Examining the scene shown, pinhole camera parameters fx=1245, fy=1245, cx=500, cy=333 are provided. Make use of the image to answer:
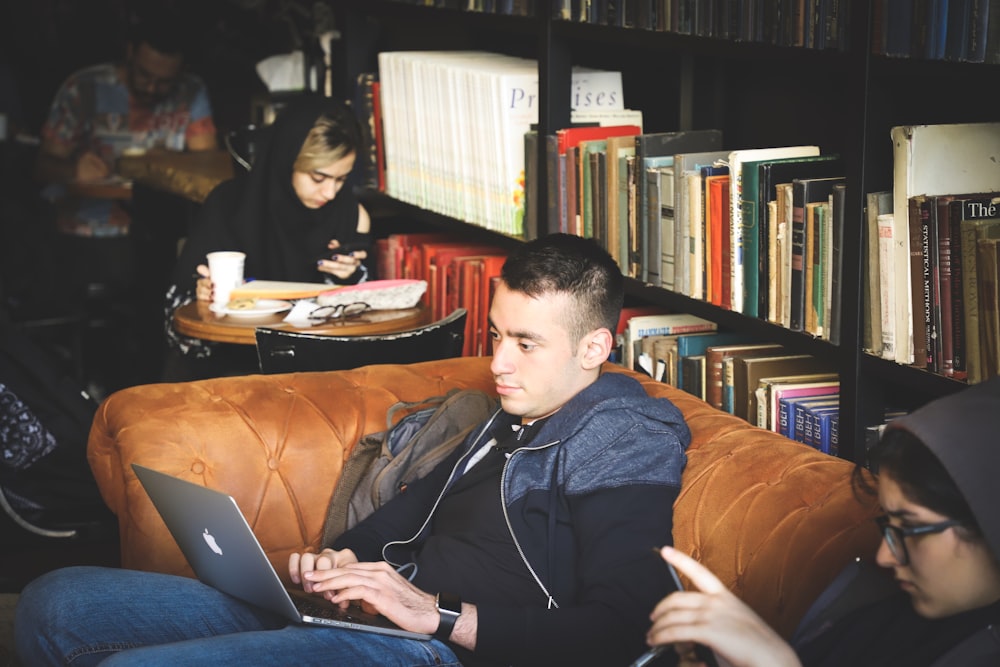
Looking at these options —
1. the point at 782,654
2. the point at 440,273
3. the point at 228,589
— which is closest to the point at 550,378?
the point at 228,589

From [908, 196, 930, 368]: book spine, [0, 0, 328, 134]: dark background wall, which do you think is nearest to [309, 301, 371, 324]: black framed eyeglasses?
[908, 196, 930, 368]: book spine

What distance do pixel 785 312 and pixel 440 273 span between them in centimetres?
166

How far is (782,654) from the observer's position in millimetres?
1391

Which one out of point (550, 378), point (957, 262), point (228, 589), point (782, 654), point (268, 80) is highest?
point (268, 80)

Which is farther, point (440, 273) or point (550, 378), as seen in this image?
point (440, 273)

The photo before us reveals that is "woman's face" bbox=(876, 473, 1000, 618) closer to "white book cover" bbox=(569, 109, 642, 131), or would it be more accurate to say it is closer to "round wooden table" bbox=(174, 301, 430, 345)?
"white book cover" bbox=(569, 109, 642, 131)

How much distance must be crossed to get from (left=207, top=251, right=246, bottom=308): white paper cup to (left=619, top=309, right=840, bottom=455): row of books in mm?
1146

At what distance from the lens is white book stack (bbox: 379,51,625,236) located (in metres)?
3.29

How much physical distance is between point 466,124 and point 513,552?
1737 millimetres

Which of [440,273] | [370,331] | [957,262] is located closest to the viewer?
[957,262]

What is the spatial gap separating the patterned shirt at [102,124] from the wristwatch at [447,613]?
4173 millimetres

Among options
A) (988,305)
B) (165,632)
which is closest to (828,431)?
(988,305)

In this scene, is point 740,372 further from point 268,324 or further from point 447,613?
point 268,324

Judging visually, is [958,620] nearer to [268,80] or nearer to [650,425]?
[650,425]
